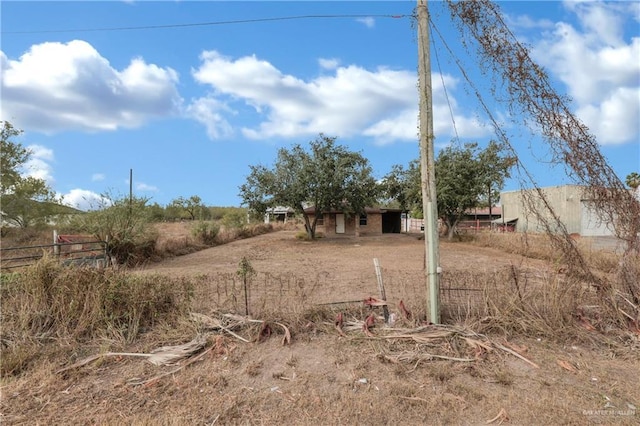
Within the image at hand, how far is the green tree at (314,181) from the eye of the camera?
2294cm

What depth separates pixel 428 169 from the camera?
456 centimetres

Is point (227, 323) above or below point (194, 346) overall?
above

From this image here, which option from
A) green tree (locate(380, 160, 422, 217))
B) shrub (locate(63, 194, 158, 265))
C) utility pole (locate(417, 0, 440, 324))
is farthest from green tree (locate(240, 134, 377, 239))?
utility pole (locate(417, 0, 440, 324))

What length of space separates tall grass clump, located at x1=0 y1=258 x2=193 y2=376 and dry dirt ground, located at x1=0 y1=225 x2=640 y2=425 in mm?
308

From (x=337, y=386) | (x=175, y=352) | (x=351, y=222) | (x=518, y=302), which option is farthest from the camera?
(x=351, y=222)

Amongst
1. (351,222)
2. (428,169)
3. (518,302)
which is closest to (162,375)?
(428,169)

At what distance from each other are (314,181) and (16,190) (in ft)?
59.0

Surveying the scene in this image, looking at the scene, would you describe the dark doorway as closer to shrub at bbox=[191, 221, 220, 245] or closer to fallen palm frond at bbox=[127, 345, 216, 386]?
shrub at bbox=[191, 221, 220, 245]

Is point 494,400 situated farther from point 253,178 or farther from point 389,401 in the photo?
point 253,178

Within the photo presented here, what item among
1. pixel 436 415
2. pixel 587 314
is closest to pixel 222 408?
pixel 436 415

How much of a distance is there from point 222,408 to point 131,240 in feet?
42.0

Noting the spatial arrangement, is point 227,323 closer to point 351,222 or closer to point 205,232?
point 205,232

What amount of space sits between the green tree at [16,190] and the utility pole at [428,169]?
998 inches

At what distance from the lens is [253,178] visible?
24.2 metres
